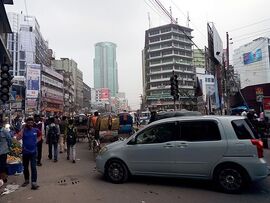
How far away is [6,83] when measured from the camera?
12.3m

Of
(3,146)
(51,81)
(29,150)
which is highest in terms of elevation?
(51,81)

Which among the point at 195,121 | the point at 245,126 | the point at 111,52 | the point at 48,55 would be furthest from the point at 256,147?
the point at 111,52

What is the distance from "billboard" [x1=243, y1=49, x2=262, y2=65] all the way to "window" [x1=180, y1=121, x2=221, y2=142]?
80117mm

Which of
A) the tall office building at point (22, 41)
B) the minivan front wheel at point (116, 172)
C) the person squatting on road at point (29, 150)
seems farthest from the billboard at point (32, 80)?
the tall office building at point (22, 41)

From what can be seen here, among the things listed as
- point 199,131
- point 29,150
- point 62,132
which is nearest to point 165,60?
point 62,132

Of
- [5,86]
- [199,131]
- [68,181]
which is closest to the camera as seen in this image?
[199,131]

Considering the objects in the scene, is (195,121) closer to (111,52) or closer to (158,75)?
(158,75)

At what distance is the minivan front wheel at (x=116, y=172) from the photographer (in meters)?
8.49

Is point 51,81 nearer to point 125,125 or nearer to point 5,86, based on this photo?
point 125,125

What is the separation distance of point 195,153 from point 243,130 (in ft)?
4.13

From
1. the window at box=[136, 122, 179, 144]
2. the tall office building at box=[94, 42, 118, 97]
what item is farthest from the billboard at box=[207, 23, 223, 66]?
the tall office building at box=[94, 42, 118, 97]

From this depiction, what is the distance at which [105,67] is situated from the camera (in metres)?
177

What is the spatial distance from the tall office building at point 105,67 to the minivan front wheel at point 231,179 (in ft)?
552

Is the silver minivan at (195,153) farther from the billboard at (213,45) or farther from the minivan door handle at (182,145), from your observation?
the billboard at (213,45)
